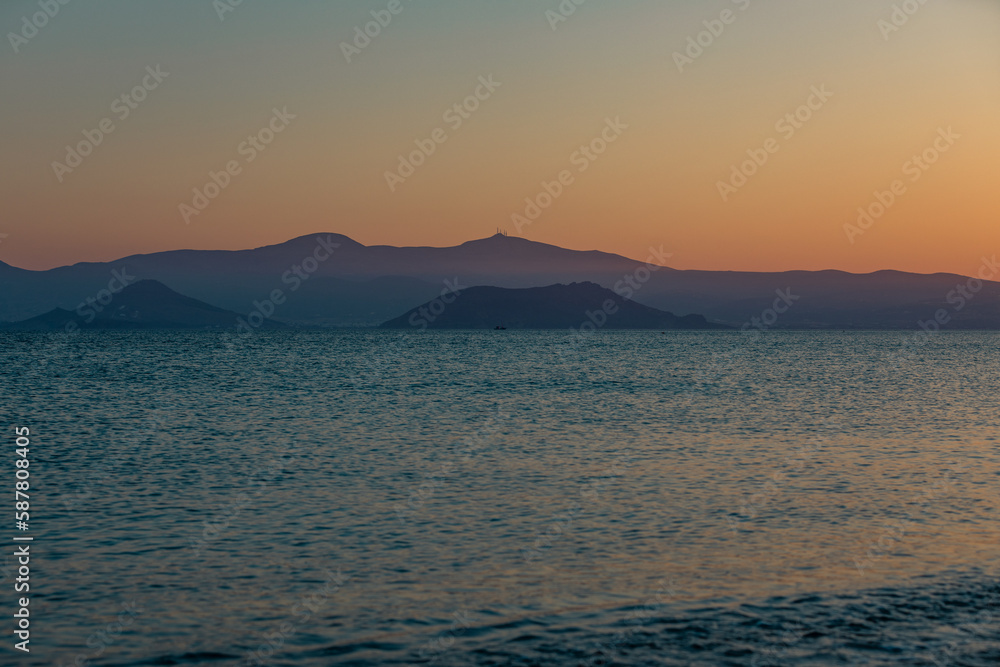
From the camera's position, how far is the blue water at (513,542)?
51.5 feet

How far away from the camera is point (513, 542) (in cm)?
2303

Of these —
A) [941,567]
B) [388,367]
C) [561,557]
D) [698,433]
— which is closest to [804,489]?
[941,567]

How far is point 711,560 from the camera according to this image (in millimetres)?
21219

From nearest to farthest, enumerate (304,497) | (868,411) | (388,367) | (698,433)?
(304,497), (698,433), (868,411), (388,367)

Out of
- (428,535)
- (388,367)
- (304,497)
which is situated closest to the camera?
(428,535)

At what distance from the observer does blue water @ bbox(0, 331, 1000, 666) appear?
15.7 m

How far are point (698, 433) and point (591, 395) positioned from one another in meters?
27.1

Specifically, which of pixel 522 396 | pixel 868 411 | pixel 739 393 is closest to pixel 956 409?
pixel 868 411

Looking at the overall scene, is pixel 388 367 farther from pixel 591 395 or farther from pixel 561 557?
pixel 561 557

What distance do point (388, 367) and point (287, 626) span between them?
4316 inches

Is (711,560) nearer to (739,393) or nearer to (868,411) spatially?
(868,411)

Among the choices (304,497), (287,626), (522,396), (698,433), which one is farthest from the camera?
(522,396)

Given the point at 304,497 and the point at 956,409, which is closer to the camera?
the point at 304,497

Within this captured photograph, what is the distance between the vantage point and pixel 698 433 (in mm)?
47531
